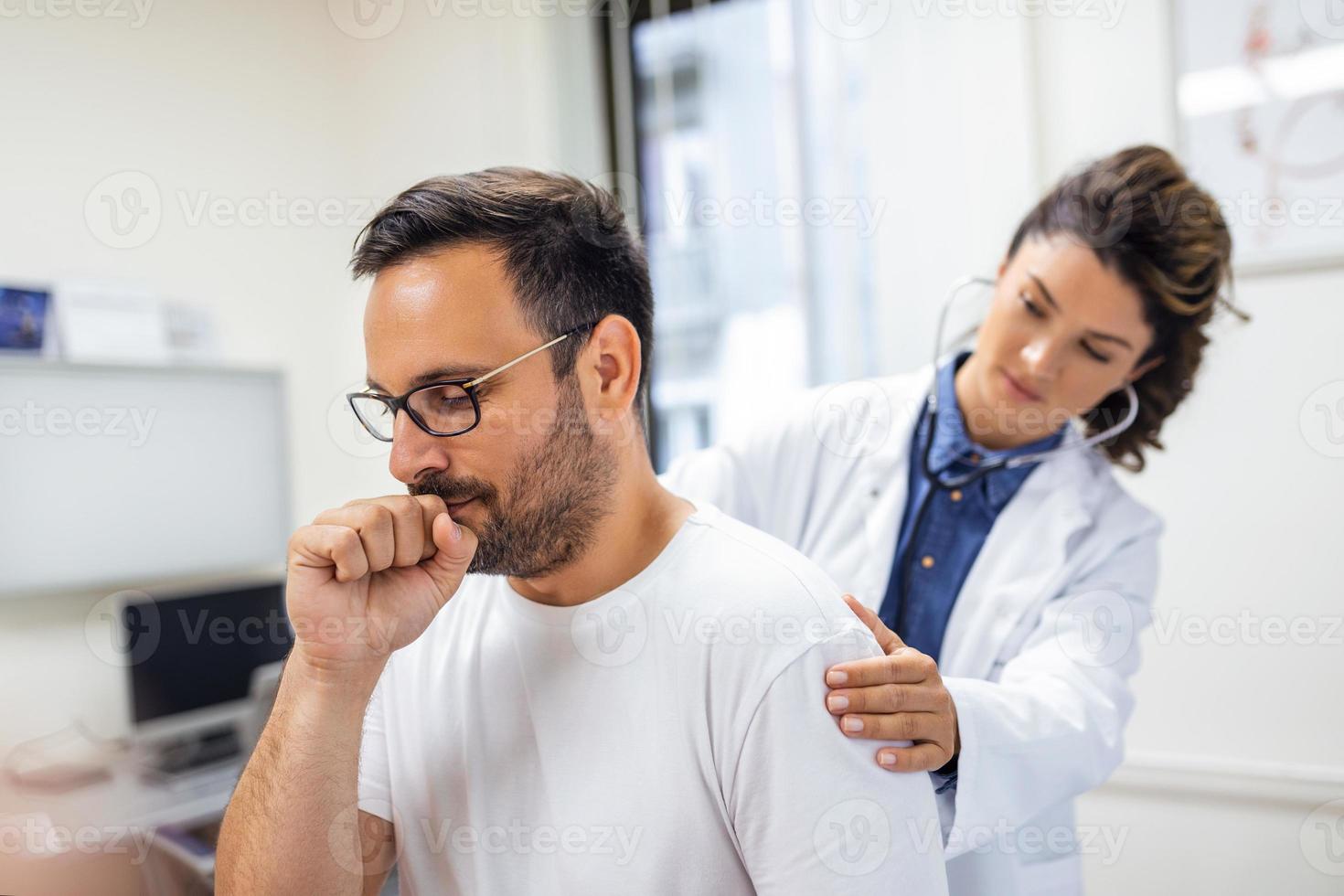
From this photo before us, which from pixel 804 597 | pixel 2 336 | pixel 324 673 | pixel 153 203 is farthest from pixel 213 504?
pixel 804 597

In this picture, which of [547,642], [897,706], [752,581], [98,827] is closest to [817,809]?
[897,706]

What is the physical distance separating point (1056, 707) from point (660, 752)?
59cm

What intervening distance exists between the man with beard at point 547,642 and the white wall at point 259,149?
214 cm

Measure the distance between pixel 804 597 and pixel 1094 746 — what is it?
1.94 feet

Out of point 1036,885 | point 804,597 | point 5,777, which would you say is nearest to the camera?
point 804,597

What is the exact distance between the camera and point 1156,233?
1.45m

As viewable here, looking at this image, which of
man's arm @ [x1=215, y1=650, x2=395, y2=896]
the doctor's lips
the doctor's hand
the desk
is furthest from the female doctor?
the desk

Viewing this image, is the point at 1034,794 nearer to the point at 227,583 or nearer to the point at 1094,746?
the point at 1094,746

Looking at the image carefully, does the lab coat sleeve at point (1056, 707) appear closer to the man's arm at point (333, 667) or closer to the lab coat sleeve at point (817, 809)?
the lab coat sleeve at point (817, 809)

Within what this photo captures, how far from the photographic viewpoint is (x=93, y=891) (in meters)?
2.49

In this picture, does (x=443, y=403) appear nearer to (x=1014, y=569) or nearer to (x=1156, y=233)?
(x=1014, y=569)

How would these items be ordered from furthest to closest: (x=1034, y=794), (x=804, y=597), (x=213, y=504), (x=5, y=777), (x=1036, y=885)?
(x=213, y=504) < (x=5, y=777) < (x=1036, y=885) < (x=1034, y=794) < (x=804, y=597)

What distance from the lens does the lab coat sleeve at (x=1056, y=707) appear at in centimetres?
115

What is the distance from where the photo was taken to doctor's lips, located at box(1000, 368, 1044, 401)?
1.50 metres
